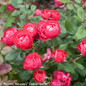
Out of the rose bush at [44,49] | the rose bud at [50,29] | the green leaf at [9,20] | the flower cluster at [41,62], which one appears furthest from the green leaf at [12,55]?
the green leaf at [9,20]

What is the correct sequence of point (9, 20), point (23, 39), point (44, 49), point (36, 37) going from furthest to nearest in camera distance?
point (9, 20) → point (44, 49) → point (36, 37) → point (23, 39)

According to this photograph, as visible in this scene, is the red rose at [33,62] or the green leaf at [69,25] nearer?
the red rose at [33,62]

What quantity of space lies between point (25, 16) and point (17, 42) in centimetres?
70

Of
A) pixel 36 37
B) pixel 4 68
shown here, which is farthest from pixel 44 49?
pixel 4 68

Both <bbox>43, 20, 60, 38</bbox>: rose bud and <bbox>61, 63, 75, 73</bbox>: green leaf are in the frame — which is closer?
<bbox>43, 20, 60, 38</bbox>: rose bud

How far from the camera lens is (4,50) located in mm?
956

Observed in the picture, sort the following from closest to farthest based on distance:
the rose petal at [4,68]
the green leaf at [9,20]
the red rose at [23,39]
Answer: the red rose at [23,39] < the rose petal at [4,68] < the green leaf at [9,20]

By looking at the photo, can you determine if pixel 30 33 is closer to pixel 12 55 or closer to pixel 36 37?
pixel 36 37

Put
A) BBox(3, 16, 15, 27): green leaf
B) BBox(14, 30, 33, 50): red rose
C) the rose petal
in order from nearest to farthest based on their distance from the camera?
1. BBox(14, 30, 33, 50): red rose
2. the rose petal
3. BBox(3, 16, 15, 27): green leaf

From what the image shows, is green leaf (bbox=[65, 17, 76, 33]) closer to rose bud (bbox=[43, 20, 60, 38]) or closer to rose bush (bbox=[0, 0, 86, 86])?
rose bush (bbox=[0, 0, 86, 86])

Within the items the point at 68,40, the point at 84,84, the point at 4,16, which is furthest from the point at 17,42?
the point at 4,16

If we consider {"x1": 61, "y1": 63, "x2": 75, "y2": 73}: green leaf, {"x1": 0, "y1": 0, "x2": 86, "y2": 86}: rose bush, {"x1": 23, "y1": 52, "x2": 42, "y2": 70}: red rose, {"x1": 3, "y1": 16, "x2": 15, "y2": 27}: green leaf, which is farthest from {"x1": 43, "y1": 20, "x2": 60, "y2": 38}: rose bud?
{"x1": 3, "y1": 16, "x2": 15, "y2": 27}: green leaf

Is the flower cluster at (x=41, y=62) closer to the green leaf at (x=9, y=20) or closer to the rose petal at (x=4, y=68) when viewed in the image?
the rose petal at (x=4, y=68)

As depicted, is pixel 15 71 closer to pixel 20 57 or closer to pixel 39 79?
pixel 20 57
